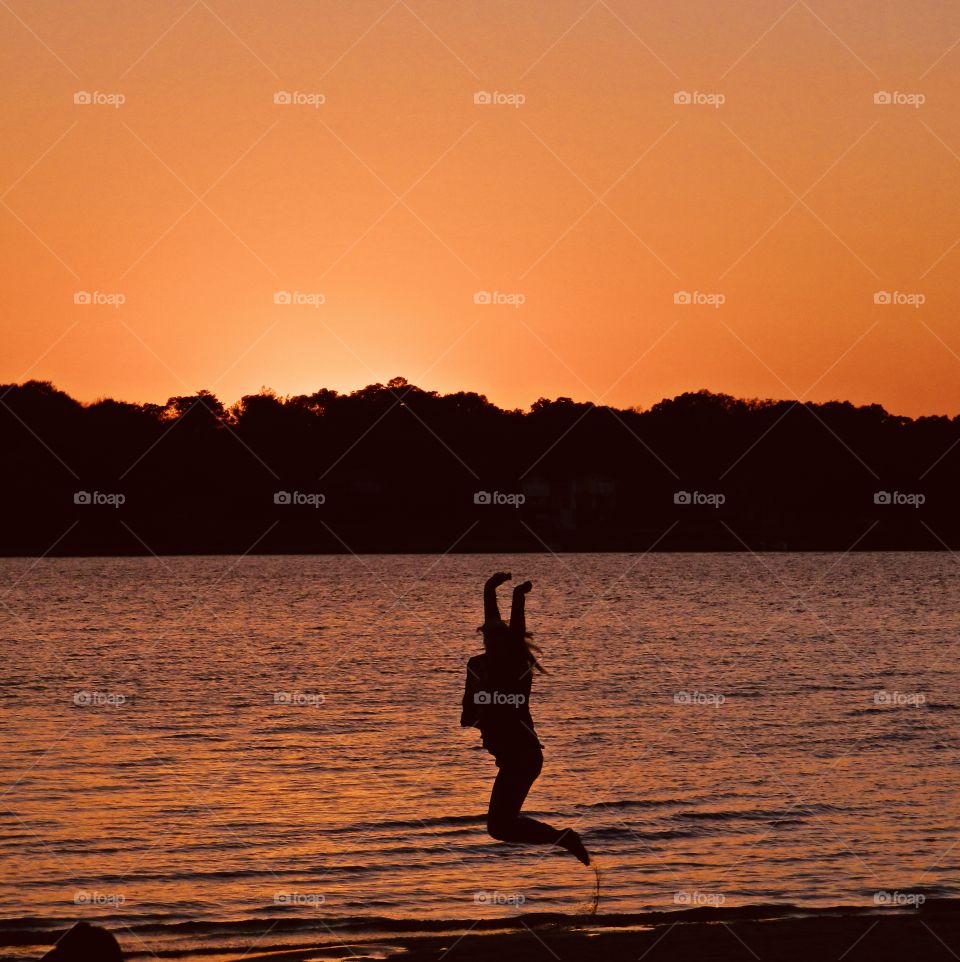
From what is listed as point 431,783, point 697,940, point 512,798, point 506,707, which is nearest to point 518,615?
point 506,707

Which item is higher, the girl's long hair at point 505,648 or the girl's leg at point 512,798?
the girl's long hair at point 505,648

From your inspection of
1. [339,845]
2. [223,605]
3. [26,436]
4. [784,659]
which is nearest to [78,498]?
[26,436]

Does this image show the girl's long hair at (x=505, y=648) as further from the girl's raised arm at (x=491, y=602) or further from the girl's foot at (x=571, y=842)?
the girl's foot at (x=571, y=842)

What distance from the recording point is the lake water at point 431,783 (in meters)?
21.4

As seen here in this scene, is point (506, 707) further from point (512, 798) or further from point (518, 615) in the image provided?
point (512, 798)

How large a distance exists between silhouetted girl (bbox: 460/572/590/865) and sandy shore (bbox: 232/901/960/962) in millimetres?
2824

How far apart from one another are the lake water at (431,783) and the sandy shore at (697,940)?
1.78m

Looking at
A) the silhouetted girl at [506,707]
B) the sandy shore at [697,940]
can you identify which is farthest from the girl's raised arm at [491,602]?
the sandy shore at [697,940]

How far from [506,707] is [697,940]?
4.76 metres

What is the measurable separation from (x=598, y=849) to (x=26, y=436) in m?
139

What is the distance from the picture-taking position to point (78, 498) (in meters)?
166

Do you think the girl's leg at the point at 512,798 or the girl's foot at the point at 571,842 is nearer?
the girl's leg at the point at 512,798

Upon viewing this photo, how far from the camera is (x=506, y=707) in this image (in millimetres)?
13086

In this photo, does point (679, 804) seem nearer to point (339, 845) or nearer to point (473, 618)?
point (339, 845)
